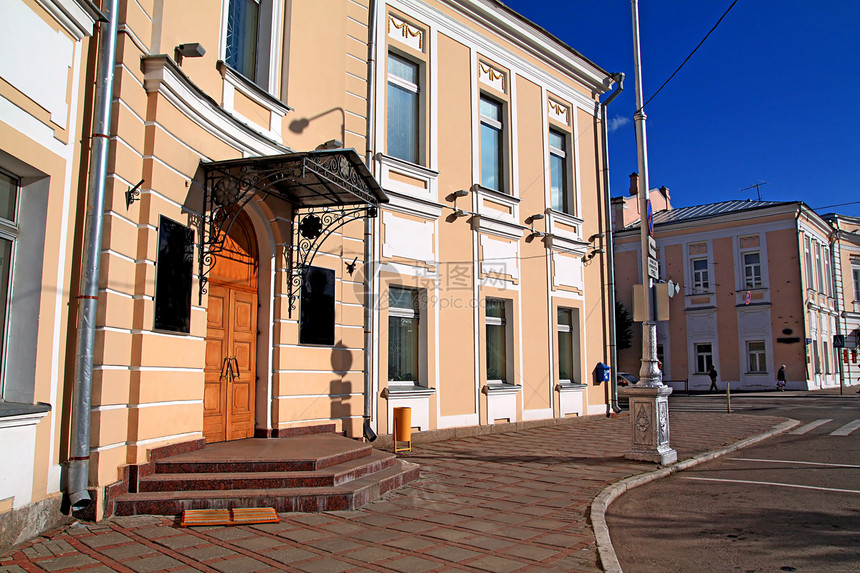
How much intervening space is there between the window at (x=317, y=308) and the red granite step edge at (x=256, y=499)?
10.1 feet

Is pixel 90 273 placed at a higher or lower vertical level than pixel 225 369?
higher

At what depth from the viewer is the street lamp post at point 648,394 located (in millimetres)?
9578

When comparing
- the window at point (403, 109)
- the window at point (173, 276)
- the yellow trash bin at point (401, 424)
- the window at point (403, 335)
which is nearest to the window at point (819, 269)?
the window at point (403, 109)

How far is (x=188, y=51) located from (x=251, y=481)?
4649 mm

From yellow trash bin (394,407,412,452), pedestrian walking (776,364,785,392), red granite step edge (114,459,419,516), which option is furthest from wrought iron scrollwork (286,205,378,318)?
pedestrian walking (776,364,785,392)

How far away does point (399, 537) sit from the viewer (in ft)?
17.9

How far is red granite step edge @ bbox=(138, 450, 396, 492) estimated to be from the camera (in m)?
6.16

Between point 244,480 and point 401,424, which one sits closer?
point 244,480

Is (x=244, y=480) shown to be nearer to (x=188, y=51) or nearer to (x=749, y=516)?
(x=188, y=51)

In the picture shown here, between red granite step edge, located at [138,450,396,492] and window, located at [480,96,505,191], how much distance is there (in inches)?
343

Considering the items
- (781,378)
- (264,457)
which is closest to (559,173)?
(264,457)

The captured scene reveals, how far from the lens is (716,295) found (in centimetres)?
3391

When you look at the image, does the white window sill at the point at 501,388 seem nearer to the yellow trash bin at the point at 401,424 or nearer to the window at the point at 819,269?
the yellow trash bin at the point at 401,424

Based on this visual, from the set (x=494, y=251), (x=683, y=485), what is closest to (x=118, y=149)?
(x=683, y=485)
